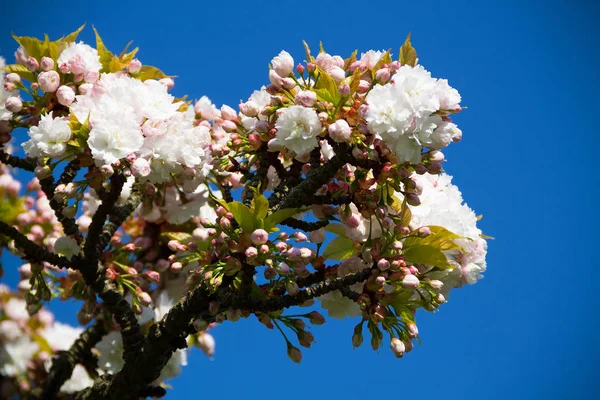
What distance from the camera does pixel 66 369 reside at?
2463mm

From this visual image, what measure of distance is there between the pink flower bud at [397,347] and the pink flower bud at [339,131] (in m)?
0.46

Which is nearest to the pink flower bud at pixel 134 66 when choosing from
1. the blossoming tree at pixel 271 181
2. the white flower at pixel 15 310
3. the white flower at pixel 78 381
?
the blossoming tree at pixel 271 181

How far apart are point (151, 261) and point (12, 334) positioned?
3.29 ft

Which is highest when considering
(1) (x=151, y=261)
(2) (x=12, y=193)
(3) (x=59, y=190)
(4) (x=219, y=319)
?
(2) (x=12, y=193)

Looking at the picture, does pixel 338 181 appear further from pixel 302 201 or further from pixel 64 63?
pixel 64 63

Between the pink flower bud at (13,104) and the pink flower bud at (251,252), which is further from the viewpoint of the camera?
the pink flower bud at (13,104)

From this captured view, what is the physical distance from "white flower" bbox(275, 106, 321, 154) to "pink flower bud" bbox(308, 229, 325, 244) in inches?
10.3

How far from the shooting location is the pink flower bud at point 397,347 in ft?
5.25

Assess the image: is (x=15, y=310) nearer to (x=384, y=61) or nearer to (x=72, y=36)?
(x=72, y=36)

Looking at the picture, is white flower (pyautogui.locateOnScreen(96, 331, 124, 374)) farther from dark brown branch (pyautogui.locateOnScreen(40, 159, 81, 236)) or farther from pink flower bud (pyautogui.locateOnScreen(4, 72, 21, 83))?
pink flower bud (pyautogui.locateOnScreen(4, 72, 21, 83))

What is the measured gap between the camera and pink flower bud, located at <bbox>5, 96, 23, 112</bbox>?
1.83 m

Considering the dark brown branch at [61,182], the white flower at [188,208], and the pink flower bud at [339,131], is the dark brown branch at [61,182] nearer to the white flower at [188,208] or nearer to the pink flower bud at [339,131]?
the white flower at [188,208]

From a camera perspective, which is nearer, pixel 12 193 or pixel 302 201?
pixel 302 201

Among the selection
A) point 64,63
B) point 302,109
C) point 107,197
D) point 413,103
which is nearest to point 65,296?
point 107,197
